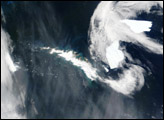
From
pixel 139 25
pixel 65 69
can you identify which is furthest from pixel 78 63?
pixel 139 25

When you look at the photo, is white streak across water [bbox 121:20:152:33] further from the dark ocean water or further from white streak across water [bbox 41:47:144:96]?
white streak across water [bbox 41:47:144:96]

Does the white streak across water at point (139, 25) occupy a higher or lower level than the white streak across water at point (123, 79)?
higher

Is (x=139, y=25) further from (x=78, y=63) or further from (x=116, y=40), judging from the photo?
(x=78, y=63)

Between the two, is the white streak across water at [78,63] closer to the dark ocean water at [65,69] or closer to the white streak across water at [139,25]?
the dark ocean water at [65,69]

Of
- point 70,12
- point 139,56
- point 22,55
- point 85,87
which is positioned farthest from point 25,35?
point 139,56

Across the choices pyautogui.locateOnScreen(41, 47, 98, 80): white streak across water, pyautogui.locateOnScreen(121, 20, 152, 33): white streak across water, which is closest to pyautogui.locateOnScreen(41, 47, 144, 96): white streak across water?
pyautogui.locateOnScreen(41, 47, 98, 80): white streak across water

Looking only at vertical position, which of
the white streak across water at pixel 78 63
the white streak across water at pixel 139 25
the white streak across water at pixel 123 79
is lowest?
the white streak across water at pixel 123 79

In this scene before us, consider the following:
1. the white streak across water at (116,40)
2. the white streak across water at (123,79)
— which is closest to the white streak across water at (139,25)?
the white streak across water at (116,40)

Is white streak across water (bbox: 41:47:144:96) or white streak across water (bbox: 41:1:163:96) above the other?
white streak across water (bbox: 41:1:163:96)

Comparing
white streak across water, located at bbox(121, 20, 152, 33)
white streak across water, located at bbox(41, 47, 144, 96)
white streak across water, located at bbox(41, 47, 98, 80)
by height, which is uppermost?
white streak across water, located at bbox(121, 20, 152, 33)
